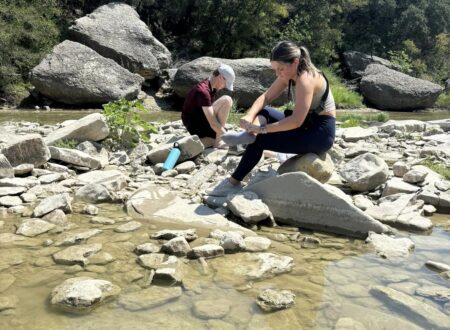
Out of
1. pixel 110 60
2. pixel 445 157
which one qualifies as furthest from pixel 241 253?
pixel 110 60

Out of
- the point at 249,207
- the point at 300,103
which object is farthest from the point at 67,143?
the point at 300,103

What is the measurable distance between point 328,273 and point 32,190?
2.80 meters

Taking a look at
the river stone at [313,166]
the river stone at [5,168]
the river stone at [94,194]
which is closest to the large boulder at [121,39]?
the river stone at [5,168]

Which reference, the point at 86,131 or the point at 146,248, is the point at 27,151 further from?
the point at 146,248

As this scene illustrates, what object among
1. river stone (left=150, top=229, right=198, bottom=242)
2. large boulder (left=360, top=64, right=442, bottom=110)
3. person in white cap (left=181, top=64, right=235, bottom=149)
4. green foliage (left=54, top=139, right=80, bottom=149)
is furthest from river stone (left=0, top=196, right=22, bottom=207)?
large boulder (left=360, top=64, right=442, bottom=110)

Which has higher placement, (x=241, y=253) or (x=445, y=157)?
(x=241, y=253)

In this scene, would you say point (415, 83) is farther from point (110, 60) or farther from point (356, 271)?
point (356, 271)

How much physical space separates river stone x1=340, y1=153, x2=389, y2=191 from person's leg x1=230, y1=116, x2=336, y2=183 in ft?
1.74

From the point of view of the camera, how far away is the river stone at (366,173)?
14.8 feet

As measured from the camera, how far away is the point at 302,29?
25.9 meters

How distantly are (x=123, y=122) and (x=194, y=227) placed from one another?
9.78 ft

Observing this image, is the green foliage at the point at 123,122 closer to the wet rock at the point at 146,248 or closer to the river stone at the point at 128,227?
the river stone at the point at 128,227

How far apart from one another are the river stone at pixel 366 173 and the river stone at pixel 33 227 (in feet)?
9.33

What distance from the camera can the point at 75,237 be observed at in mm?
3160
